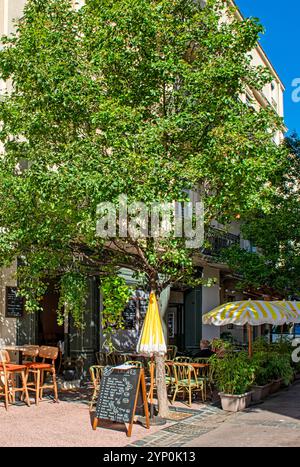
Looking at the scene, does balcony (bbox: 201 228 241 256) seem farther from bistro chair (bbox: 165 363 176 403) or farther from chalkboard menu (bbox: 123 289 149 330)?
bistro chair (bbox: 165 363 176 403)

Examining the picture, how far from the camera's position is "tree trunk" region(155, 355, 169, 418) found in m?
11.1

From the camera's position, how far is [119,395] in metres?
9.55

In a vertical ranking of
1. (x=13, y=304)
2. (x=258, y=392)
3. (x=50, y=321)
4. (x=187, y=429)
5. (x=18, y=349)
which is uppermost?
(x=13, y=304)

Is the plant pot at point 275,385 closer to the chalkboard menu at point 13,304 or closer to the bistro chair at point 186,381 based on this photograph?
the bistro chair at point 186,381

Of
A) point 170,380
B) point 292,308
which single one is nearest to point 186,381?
point 170,380

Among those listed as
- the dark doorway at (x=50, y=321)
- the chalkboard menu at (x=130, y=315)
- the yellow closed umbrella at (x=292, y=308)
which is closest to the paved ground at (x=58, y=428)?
the yellow closed umbrella at (x=292, y=308)

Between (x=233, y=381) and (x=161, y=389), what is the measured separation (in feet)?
5.61

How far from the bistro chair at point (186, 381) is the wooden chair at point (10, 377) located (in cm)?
320

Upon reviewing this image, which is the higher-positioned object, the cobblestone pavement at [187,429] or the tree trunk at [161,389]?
the tree trunk at [161,389]

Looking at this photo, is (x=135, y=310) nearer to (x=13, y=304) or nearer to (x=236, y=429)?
(x=13, y=304)

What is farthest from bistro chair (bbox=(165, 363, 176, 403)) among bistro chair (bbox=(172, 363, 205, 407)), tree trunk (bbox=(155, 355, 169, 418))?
tree trunk (bbox=(155, 355, 169, 418))

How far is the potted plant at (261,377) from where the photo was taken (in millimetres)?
13430
